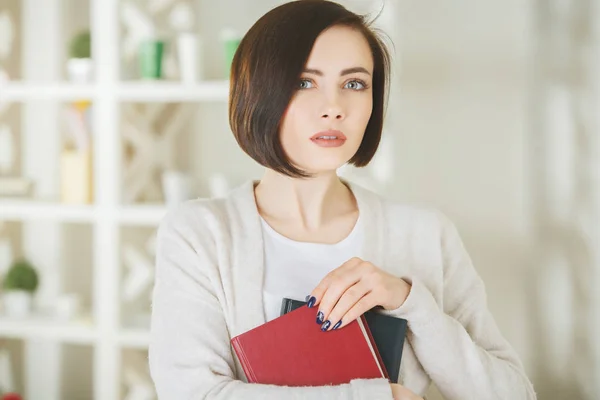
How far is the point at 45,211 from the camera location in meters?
2.47

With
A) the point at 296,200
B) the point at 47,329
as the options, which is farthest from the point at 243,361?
the point at 47,329

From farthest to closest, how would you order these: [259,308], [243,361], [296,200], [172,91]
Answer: [172,91] → [296,200] → [259,308] → [243,361]

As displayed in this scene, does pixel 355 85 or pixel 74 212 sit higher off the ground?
pixel 355 85

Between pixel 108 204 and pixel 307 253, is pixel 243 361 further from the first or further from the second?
pixel 108 204

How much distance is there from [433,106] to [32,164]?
1528 millimetres

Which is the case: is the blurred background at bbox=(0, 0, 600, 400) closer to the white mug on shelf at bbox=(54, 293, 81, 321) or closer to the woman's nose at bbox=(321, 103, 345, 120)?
the white mug on shelf at bbox=(54, 293, 81, 321)

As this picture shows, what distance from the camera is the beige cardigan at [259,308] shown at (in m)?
1.16

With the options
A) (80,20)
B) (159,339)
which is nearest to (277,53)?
(159,339)

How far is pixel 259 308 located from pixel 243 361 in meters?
0.12

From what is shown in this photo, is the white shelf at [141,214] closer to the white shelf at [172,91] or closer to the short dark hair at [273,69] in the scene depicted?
the white shelf at [172,91]

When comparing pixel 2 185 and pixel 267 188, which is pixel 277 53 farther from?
pixel 2 185

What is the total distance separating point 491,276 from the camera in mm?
2500

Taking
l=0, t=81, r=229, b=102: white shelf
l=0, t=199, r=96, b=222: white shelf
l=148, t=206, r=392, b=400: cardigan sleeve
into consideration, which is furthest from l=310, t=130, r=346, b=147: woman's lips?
l=0, t=199, r=96, b=222: white shelf

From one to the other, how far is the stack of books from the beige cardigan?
0.04m
